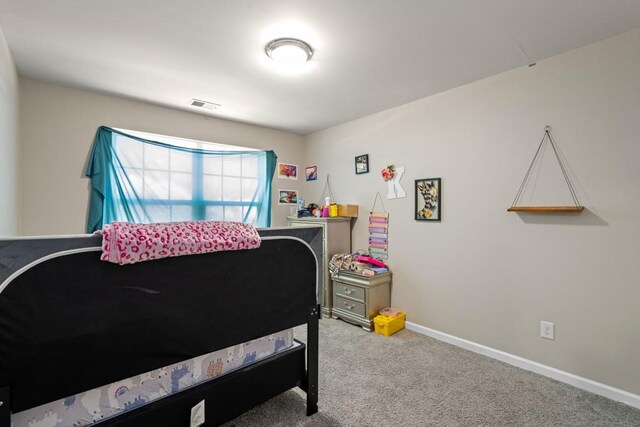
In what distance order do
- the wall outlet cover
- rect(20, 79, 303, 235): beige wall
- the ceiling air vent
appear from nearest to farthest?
the wall outlet cover
rect(20, 79, 303, 235): beige wall
the ceiling air vent

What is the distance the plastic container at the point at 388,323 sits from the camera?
287cm

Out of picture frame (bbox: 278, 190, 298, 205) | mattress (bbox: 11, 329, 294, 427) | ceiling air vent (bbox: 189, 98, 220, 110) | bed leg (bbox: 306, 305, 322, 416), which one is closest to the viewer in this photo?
mattress (bbox: 11, 329, 294, 427)

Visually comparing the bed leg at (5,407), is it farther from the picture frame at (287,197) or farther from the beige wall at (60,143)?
the picture frame at (287,197)

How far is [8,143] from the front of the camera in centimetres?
204

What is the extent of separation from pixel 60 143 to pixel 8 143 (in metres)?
0.63

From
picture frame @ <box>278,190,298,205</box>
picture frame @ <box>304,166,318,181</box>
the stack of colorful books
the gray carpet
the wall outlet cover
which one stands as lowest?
the gray carpet

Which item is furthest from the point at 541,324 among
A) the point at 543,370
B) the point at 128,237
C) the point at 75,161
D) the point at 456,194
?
the point at 75,161

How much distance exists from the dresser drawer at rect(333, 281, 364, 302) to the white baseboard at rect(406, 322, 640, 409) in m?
0.66

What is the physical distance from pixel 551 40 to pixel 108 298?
110 inches

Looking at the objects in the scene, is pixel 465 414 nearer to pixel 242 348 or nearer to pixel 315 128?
pixel 242 348

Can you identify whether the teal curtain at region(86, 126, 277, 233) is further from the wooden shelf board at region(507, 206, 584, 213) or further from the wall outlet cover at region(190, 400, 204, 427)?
the wooden shelf board at region(507, 206, 584, 213)

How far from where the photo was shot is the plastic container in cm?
287

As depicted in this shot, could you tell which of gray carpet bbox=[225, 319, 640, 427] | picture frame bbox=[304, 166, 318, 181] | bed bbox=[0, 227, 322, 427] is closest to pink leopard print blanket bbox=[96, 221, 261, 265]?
bed bbox=[0, 227, 322, 427]

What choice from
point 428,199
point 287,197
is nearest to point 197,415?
point 428,199
